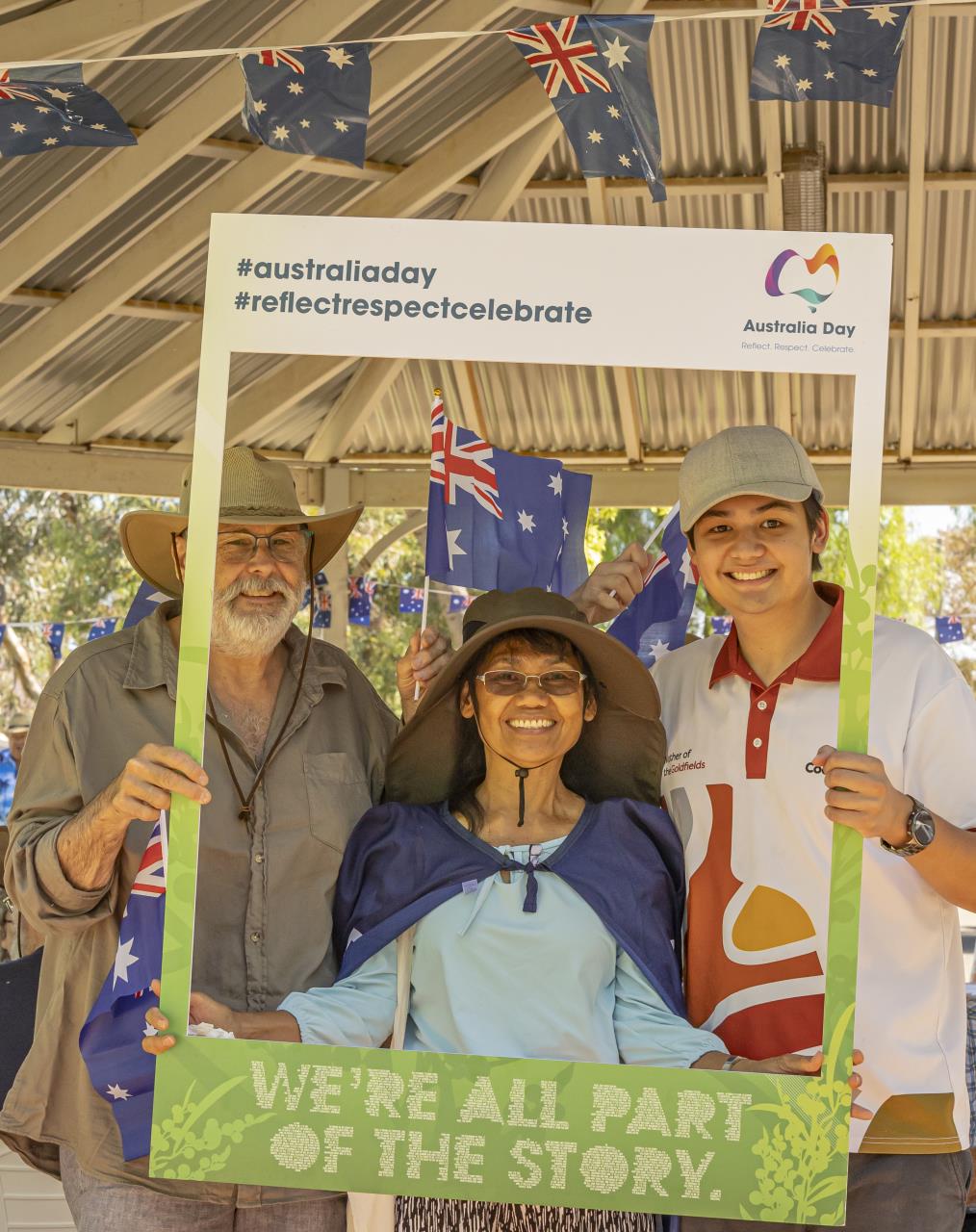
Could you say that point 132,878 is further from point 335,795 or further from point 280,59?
point 280,59

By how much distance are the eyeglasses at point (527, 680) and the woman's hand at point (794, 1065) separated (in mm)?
769

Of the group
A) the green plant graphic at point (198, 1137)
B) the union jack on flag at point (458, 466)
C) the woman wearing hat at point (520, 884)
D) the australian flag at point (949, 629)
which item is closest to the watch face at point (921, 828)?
the woman wearing hat at point (520, 884)

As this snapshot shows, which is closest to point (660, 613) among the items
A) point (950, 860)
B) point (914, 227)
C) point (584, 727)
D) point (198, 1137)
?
point (584, 727)

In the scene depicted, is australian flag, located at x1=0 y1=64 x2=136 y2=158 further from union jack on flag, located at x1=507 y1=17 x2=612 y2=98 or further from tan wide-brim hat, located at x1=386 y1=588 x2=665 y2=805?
tan wide-brim hat, located at x1=386 y1=588 x2=665 y2=805

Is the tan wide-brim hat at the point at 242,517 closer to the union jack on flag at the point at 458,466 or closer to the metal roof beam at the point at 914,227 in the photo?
the union jack on flag at the point at 458,466

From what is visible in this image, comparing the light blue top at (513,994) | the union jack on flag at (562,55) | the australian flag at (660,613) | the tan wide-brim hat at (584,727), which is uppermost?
the union jack on flag at (562,55)

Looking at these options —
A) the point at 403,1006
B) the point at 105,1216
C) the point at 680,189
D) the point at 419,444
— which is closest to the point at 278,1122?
the point at 403,1006

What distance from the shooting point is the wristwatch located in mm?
2516

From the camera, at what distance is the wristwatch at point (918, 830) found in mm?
2516

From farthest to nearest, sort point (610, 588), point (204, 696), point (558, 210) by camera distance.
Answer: point (558, 210) → point (610, 588) → point (204, 696)

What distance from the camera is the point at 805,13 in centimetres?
425

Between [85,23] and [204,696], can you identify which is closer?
[204,696]

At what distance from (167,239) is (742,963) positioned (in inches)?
233

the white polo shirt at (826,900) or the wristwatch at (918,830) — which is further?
the white polo shirt at (826,900)
